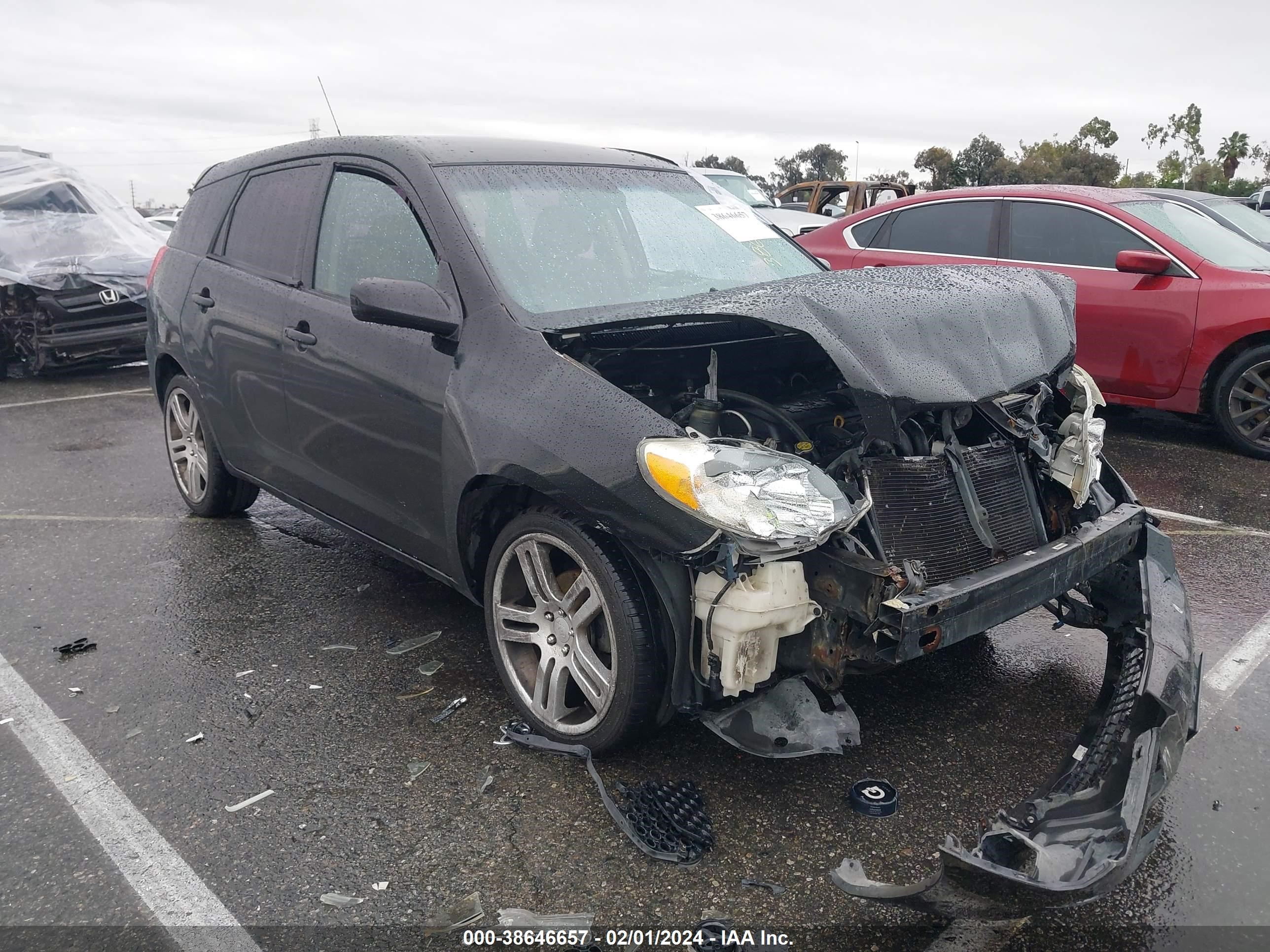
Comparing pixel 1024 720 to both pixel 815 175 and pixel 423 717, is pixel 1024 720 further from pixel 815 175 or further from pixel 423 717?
pixel 815 175

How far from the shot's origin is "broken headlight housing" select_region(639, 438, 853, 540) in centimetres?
253

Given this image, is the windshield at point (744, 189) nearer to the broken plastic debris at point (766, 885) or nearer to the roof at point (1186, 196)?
the roof at point (1186, 196)

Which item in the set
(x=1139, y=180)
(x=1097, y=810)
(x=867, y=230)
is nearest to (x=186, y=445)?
(x=1097, y=810)

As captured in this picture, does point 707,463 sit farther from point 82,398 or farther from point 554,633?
point 82,398

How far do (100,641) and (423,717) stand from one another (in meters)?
1.58

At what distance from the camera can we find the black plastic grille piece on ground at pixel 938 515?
2.77 metres

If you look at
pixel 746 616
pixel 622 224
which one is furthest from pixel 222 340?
pixel 746 616

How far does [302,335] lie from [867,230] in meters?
5.62

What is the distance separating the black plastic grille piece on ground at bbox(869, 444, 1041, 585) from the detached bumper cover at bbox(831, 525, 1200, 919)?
456 mm

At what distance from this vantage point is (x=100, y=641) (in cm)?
400

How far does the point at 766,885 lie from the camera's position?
8.20 feet

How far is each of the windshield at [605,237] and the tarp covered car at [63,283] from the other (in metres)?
7.60

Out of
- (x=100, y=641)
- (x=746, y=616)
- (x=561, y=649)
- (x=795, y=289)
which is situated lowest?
(x=100, y=641)

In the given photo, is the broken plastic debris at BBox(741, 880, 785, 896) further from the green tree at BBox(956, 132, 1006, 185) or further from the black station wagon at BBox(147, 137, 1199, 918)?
the green tree at BBox(956, 132, 1006, 185)
